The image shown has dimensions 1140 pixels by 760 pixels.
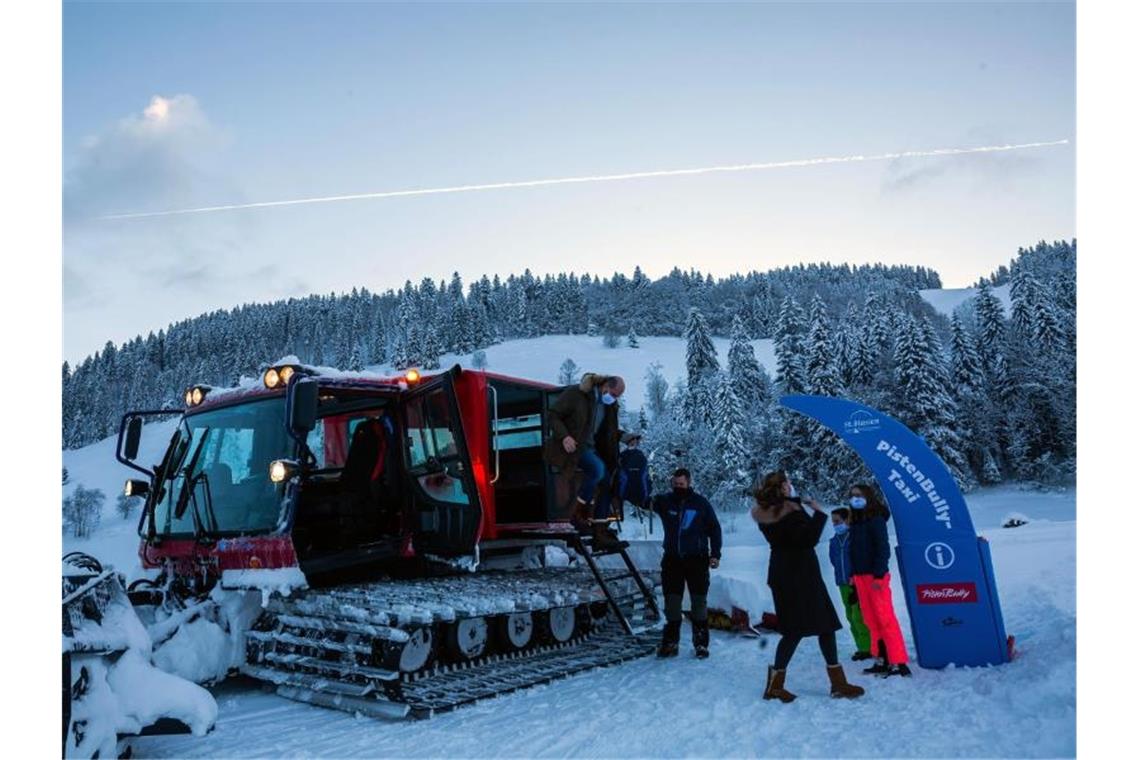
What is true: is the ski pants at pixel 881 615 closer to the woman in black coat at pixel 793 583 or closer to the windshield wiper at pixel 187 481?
the woman in black coat at pixel 793 583

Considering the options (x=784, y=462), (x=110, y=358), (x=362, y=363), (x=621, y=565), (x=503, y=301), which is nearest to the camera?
(x=621, y=565)

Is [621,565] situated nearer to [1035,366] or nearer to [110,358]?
[1035,366]

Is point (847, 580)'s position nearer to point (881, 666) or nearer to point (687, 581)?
point (881, 666)

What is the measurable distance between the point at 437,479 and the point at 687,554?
8.28 feet

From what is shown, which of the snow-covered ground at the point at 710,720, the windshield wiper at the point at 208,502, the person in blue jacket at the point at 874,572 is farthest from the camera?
Result: the windshield wiper at the point at 208,502

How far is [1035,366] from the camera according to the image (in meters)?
42.4

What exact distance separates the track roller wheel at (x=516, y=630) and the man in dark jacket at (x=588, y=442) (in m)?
1.19

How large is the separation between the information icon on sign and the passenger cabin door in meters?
4.01

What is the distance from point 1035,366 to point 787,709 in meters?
43.2

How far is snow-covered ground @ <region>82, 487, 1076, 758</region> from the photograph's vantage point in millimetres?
4840

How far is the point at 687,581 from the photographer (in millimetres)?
7977

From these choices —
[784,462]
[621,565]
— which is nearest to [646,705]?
[621,565]

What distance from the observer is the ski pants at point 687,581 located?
7891mm

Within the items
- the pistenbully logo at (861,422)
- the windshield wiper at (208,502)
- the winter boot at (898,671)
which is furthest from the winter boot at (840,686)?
the windshield wiper at (208,502)
